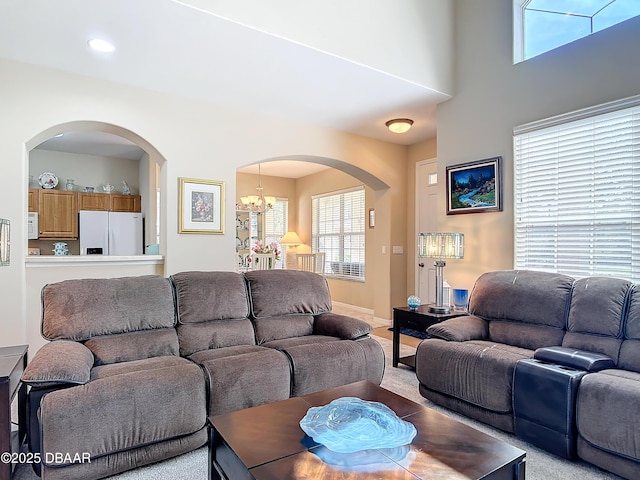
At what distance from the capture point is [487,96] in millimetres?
3902

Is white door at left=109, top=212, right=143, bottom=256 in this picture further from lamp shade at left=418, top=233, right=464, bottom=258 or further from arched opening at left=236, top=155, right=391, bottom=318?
lamp shade at left=418, top=233, right=464, bottom=258

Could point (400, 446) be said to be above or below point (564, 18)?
below

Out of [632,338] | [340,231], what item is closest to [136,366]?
[632,338]

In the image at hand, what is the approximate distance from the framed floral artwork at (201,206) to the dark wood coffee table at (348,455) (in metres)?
2.75

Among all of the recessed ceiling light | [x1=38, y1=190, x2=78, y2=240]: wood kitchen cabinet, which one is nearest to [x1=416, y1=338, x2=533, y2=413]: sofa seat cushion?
the recessed ceiling light

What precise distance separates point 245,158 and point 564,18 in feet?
11.2

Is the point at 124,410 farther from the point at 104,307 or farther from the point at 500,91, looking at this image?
the point at 500,91

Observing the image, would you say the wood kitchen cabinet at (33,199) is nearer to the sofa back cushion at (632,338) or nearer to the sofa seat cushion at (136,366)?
the sofa seat cushion at (136,366)

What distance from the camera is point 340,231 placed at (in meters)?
7.74

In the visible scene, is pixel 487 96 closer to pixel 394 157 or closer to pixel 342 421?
pixel 394 157

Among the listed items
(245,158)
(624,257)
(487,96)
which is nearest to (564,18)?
(487,96)

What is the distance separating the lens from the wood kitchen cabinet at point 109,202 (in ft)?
20.5

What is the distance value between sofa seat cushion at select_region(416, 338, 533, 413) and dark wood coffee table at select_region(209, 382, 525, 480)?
911mm

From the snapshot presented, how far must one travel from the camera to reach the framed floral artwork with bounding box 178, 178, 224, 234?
13.3ft
